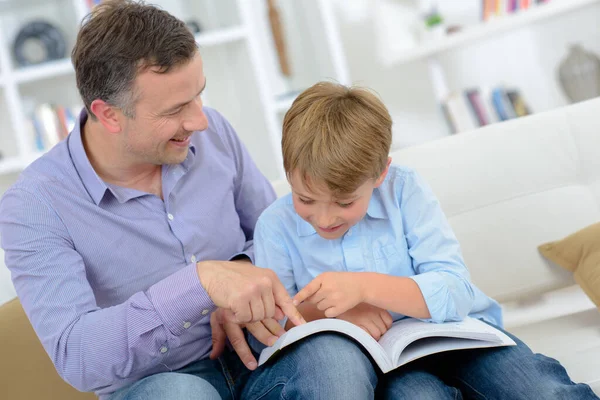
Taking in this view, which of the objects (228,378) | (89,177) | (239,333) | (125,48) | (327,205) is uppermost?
(125,48)

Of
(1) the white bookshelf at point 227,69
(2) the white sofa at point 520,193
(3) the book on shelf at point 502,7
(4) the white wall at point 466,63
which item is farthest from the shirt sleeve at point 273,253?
(4) the white wall at point 466,63

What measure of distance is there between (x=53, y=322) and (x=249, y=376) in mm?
385

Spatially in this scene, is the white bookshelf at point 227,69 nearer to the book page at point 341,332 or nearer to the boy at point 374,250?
the boy at point 374,250

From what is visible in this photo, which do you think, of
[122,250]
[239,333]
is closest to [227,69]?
[122,250]

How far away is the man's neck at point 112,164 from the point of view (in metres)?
1.58

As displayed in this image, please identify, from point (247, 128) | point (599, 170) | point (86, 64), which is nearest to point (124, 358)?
point (86, 64)

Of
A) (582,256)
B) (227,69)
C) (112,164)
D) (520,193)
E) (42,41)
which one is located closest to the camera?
(112,164)

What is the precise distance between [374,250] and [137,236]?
0.47 m

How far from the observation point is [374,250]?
1.49 m

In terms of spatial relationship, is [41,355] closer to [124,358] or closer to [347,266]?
[124,358]

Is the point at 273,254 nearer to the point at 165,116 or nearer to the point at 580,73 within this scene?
the point at 165,116

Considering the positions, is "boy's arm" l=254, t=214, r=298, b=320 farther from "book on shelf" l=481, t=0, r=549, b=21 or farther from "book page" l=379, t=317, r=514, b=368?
"book on shelf" l=481, t=0, r=549, b=21

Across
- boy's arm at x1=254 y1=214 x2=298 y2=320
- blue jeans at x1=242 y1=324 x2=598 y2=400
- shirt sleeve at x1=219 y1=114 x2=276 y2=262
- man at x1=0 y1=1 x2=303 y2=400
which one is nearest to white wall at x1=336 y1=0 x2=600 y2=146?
shirt sleeve at x1=219 y1=114 x2=276 y2=262

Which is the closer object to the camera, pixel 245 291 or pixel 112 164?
pixel 245 291
